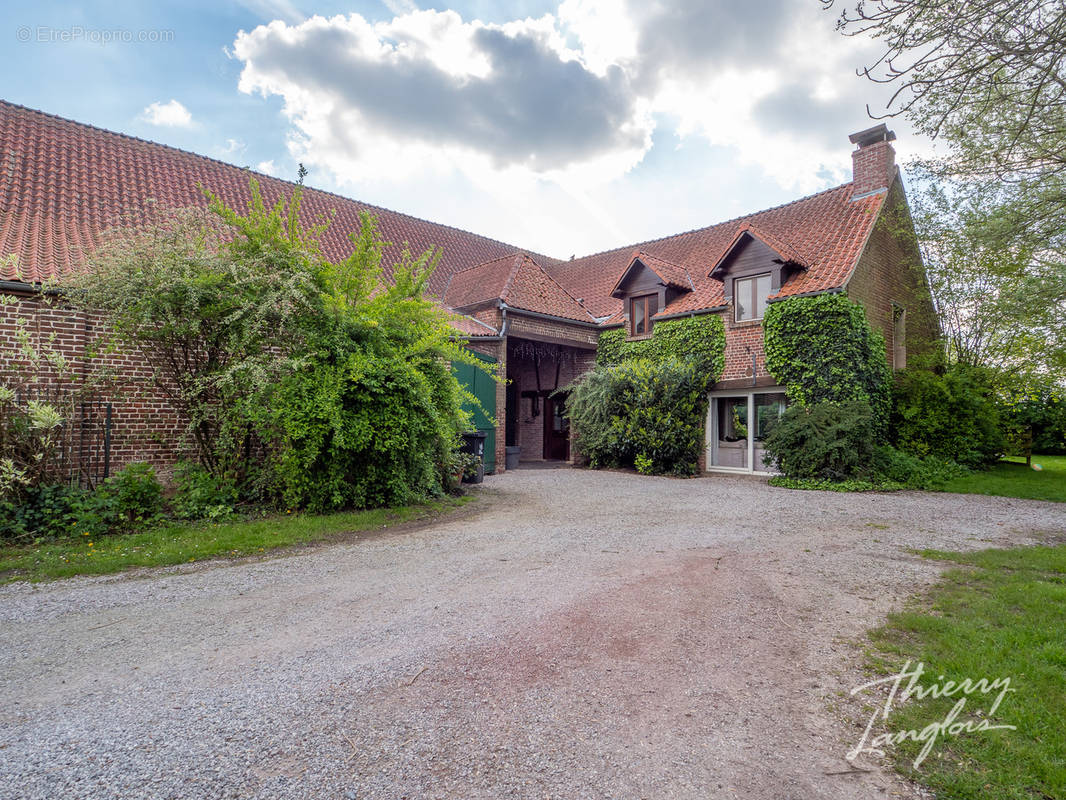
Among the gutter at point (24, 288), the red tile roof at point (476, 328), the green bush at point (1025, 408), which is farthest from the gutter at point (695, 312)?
the gutter at point (24, 288)

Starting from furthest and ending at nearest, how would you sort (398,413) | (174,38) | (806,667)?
(174,38), (398,413), (806,667)

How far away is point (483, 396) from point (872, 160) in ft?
37.4

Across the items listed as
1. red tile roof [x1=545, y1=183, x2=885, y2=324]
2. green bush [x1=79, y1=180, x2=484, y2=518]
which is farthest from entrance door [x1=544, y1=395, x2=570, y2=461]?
green bush [x1=79, y1=180, x2=484, y2=518]

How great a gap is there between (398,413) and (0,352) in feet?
16.2

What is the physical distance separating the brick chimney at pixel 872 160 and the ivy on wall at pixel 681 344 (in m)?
5.26

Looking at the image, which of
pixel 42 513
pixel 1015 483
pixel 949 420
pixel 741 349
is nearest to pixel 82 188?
pixel 42 513

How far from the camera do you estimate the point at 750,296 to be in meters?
13.4

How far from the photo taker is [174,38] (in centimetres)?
892

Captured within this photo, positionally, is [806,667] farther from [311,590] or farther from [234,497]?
[234,497]

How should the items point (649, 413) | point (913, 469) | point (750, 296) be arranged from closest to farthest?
1. point (913, 469)
2. point (649, 413)
3. point (750, 296)

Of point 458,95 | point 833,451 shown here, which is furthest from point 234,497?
point 833,451

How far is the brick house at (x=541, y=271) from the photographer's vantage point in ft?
29.9

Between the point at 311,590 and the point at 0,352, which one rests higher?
the point at 0,352

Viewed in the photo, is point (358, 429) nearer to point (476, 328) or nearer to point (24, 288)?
point (24, 288)
